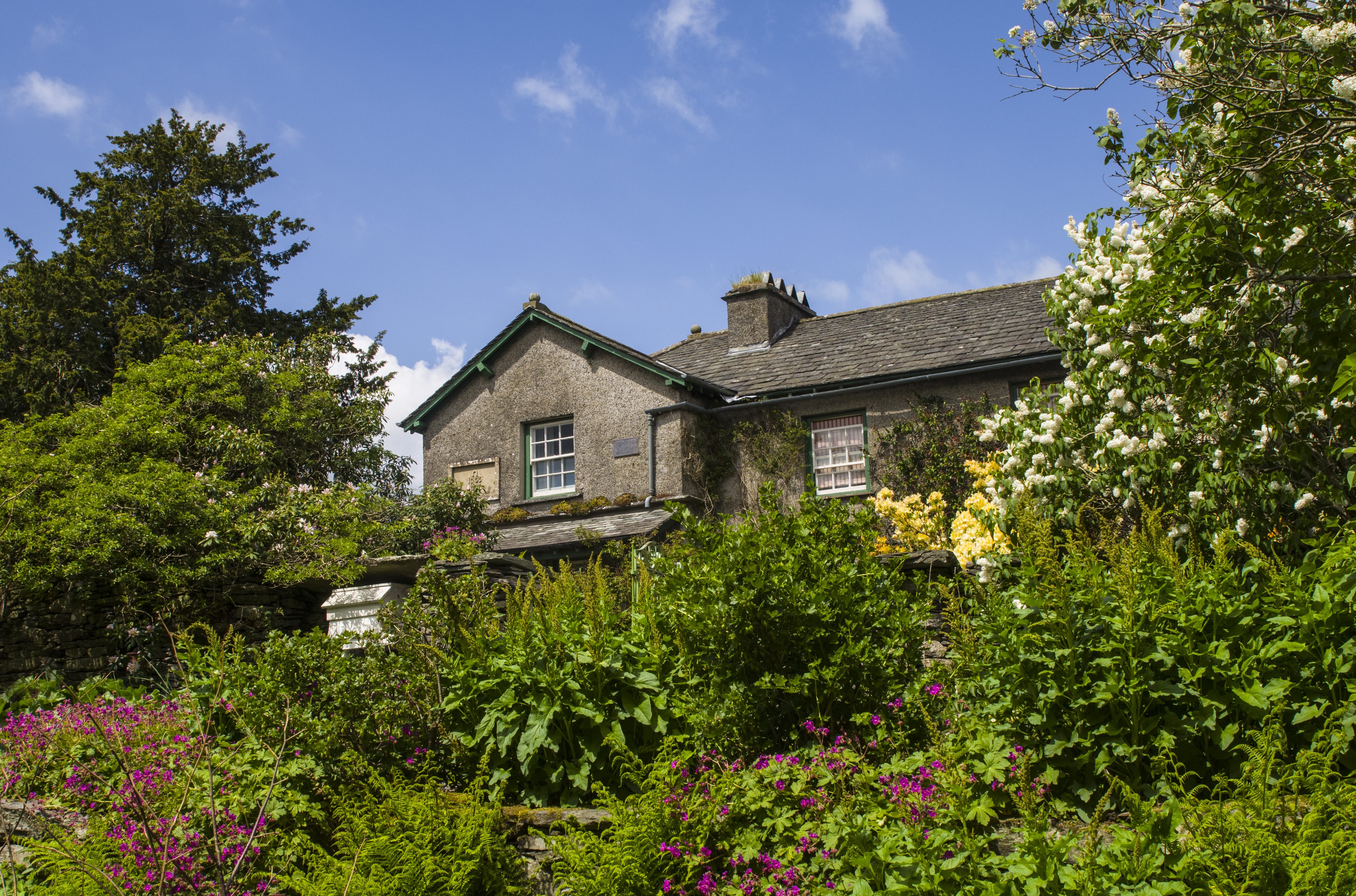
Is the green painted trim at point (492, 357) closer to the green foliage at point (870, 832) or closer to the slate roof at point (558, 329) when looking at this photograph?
the slate roof at point (558, 329)

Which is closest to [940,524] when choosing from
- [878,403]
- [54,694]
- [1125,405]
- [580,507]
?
[878,403]

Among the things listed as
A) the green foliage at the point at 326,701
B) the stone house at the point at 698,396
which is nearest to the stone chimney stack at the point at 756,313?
the stone house at the point at 698,396

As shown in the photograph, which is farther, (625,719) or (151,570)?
(151,570)

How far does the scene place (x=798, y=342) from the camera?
69.2ft

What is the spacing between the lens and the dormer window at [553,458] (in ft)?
66.7

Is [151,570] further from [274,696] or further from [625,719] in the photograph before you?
[625,719]

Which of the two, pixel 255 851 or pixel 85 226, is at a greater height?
pixel 85 226

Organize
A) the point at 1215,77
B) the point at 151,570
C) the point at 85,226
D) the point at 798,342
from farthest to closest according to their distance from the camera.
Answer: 1. the point at 85,226
2. the point at 798,342
3. the point at 151,570
4. the point at 1215,77

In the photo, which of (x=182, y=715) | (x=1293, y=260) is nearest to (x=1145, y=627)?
(x=1293, y=260)

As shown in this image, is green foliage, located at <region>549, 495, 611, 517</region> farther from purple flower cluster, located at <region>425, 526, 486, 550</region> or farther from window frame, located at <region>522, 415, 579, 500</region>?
purple flower cluster, located at <region>425, 526, 486, 550</region>

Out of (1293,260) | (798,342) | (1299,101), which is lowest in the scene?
(1293,260)

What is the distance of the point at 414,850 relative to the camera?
478 centimetres

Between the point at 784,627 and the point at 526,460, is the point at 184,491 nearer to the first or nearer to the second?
the point at 526,460

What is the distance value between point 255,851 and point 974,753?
3769 millimetres
